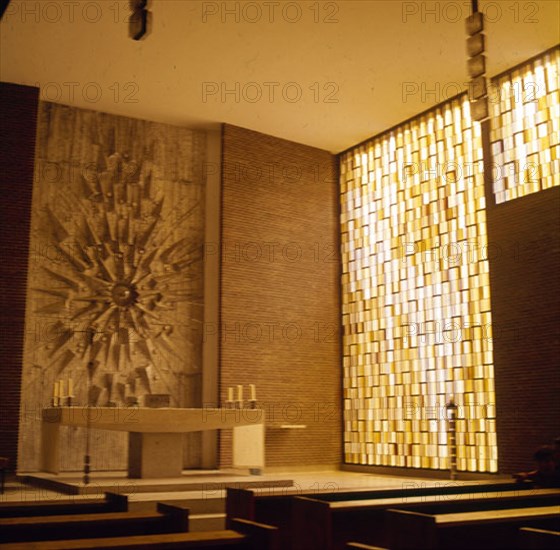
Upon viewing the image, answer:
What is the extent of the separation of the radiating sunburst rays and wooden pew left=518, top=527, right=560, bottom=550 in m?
8.36

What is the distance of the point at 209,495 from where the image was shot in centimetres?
809

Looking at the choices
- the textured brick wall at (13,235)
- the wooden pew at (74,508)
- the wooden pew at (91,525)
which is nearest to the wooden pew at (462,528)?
the wooden pew at (91,525)

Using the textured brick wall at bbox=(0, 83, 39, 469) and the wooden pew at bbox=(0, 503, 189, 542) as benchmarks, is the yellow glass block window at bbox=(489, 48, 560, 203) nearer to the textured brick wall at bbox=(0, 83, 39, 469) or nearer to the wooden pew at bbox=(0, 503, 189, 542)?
the textured brick wall at bbox=(0, 83, 39, 469)

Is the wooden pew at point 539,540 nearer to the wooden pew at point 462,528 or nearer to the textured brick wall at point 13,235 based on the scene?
the wooden pew at point 462,528

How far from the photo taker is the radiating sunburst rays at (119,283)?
37.3 feet

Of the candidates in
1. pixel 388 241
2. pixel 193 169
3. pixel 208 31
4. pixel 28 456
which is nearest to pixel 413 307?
pixel 388 241

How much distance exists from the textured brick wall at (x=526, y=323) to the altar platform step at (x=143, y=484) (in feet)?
9.96

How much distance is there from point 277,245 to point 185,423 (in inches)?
186

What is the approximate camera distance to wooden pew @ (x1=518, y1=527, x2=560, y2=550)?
367 centimetres

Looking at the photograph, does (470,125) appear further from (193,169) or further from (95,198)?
(95,198)

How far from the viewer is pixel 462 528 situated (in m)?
5.00

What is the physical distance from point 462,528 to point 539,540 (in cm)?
126

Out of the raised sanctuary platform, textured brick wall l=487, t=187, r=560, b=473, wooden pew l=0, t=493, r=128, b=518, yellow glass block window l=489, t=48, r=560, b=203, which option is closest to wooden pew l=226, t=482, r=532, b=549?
wooden pew l=0, t=493, r=128, b=518

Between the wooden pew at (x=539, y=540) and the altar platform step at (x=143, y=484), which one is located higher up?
the wooden pew at (x=539, y=540)
